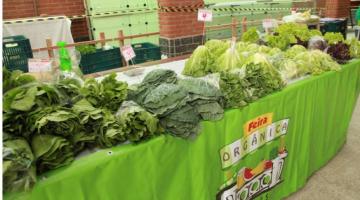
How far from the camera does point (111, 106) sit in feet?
4.36

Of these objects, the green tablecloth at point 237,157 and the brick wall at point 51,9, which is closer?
the green tablecloth at point 237,157

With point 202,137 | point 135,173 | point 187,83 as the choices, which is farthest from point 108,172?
point 187,83

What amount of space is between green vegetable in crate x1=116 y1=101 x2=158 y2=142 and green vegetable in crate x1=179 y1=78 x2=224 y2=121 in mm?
269

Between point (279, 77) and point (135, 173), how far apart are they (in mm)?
1090

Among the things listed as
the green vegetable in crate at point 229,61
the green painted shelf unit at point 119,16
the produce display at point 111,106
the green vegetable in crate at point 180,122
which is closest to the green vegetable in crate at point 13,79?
the produce display at point 111,106

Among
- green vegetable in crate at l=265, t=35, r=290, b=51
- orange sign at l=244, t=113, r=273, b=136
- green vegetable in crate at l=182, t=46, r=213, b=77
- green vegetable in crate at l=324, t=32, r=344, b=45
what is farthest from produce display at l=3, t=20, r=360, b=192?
green vegetable in crate at l=324, t=32, r=344, b=45

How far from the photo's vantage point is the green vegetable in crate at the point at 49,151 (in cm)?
97

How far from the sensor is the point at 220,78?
5.24 ft

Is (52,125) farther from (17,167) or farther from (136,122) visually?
(136,122)

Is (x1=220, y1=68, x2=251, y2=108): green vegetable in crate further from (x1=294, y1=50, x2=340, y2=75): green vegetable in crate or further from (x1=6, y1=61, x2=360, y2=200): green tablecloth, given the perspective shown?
(x1=294, y1=50, x2=340, y2=75): green vegetable in crate

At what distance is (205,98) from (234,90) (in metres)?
0.23

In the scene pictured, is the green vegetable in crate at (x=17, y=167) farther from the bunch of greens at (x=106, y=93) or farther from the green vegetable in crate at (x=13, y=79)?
the bunch of greens at (x=106, y=93)

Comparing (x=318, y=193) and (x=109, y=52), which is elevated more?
(x=109, y=52)

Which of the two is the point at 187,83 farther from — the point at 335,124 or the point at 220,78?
the point at 335,124
